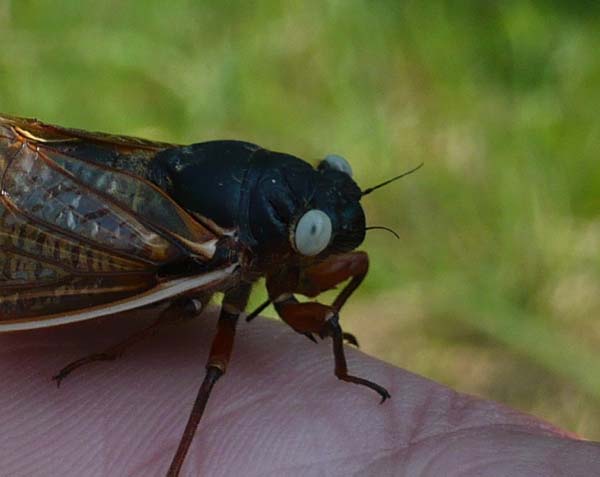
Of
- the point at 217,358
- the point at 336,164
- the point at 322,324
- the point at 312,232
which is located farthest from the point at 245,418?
the point at 336,164

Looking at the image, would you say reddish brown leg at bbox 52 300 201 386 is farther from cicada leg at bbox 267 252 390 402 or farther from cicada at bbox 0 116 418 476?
cicada leg at bbox 267 252 390 402

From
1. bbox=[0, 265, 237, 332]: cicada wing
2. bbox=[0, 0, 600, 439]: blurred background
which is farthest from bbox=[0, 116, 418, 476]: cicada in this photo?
bbox=[0, 0, 600, 439]: blurred background

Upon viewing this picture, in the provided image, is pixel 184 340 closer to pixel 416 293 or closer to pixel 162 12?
pixel 416 293

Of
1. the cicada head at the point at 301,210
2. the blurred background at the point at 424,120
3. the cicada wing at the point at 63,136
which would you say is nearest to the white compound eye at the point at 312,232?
the cicada head at the point at 301,210

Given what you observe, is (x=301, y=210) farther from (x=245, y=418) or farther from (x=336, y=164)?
(x=245, y=418)

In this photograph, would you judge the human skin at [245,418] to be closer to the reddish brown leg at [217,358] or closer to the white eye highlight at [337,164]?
the reddish brown leg at [217,358]
